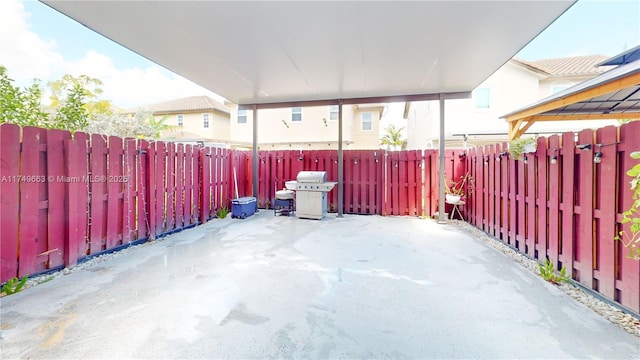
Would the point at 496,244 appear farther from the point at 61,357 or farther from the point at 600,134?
the point at 61,357

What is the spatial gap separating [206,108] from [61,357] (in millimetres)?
18199

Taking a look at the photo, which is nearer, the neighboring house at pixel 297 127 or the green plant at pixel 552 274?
the green plant at pixel 552 274

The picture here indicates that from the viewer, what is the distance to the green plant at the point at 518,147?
11.7 feet

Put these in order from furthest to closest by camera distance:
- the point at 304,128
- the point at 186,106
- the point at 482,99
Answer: the point at 186,106, the point at 304,128, the point at 482,99

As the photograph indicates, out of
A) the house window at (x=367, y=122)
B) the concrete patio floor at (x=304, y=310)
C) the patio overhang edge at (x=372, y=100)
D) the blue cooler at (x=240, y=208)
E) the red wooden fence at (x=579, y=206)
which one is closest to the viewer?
Result: the concrete patio floor at (x=304, y=310)

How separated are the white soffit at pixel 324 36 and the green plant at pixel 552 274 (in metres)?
2.98

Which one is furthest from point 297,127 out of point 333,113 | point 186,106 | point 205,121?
point 186,106

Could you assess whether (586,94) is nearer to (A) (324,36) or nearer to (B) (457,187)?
(B) (457,187)

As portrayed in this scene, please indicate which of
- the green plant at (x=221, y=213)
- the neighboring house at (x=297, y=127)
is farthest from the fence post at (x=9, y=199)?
the neighboring house at (x=297, y=127)

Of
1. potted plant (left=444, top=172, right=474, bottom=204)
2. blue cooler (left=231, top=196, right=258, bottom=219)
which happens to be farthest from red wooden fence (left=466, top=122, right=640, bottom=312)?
blue cooler (left=231, top=196, right=258, bottom=219)

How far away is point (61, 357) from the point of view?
1676 mm

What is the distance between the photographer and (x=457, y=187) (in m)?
6.53

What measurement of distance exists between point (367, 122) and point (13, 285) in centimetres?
1519

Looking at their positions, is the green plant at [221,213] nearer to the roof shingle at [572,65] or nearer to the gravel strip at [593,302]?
the gravel strip at [593,302]
